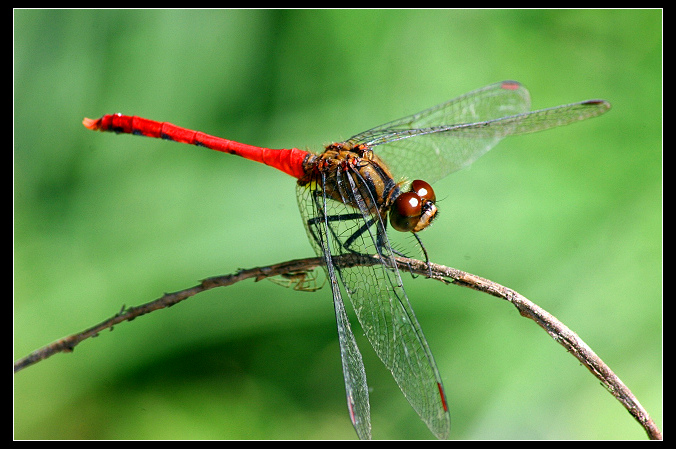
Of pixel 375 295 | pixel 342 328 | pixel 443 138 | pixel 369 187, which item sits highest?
pixel 443 138

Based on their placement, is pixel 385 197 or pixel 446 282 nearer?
pixel 446 282

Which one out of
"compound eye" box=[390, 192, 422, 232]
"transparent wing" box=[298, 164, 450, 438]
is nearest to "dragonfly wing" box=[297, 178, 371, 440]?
"transparent wing" box=[298, 164, 450, 438]

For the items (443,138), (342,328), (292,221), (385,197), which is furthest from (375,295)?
(443,138)

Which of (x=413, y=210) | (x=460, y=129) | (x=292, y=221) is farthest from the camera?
(x=292, y=221)

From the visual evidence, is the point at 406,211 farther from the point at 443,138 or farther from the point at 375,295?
the point at 443,138

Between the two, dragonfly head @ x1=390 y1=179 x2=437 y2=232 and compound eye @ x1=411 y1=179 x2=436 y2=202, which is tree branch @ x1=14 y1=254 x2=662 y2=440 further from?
compound eye @ x1=411 y1=179 x2=436 y2=202

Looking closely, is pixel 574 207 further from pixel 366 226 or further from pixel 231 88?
pixel 231 88

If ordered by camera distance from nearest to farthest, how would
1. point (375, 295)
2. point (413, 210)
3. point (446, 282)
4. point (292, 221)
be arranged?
1. point (446, 282)
2. point (375, 295)
3. point (413, 210)
4. point (292, 221)

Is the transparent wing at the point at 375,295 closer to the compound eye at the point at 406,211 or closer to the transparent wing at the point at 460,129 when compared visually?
the compound eye at the point at 406,211
